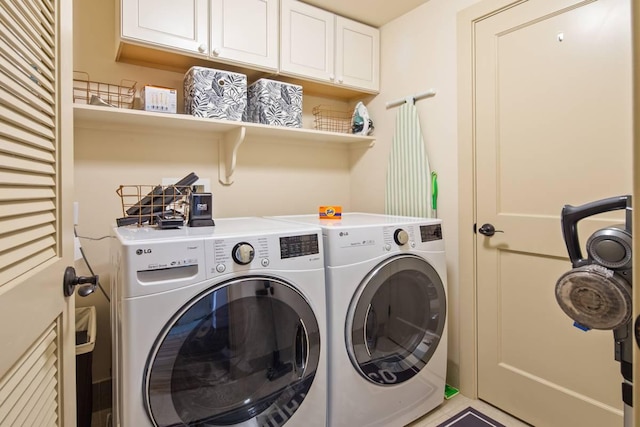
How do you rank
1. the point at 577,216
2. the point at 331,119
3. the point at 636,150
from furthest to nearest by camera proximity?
the point at 331,119
the point at 577,216
the point at 636,150

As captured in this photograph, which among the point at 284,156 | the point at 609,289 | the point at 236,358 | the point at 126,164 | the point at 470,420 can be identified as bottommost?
the point at 470,420

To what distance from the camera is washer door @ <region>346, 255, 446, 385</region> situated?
146 centimetres

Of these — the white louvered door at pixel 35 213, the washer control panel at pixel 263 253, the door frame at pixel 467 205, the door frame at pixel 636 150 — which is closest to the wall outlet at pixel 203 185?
the washer control panel at pixel 263 253

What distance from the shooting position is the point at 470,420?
1.72m

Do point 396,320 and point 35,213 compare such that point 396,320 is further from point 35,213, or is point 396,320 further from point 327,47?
point 327,47

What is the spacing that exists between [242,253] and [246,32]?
1.27 metres

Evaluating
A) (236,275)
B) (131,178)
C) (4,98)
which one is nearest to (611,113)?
(236,275)

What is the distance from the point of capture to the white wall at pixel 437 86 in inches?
77.2

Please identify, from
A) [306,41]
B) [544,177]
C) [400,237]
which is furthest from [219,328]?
[306,41]

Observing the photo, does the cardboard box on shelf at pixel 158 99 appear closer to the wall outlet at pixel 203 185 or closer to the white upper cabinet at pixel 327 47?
the wall outlet at pixel 203 185

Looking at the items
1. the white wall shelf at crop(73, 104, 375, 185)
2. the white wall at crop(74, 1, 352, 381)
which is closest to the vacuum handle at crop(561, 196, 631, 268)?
the white wall shelf at crop(73, 104, 375, 185)

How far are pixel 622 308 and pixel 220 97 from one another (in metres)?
1.75

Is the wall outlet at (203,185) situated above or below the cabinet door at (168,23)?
below

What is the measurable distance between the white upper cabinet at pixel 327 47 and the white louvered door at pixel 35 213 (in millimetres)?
1247
